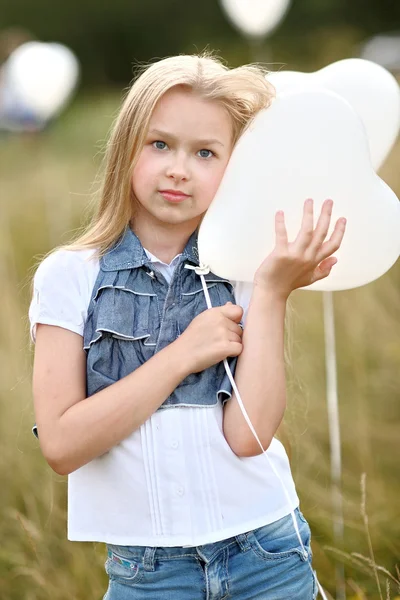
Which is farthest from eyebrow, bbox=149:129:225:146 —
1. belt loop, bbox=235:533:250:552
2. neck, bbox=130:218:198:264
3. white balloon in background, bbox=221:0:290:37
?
white balloon in background, bbox=221:0:290:37

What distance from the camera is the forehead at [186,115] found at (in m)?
1.27

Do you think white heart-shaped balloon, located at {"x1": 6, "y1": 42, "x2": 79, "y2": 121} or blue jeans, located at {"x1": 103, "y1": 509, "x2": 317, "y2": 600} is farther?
white heart-shaped balloon, located at {"x1": 6, "y1": 42, "x2": 79, "y2": 121}

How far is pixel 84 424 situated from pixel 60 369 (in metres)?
0.08

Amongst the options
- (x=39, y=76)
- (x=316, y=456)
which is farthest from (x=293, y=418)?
(x=39, y=76)

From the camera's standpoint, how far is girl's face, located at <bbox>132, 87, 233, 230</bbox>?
1267 millimetres

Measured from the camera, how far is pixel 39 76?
349 centimetres

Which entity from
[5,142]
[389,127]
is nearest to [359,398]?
[389,127]

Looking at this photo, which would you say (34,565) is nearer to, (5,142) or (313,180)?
(313,180)

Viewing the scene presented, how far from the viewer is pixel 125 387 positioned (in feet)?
4.00

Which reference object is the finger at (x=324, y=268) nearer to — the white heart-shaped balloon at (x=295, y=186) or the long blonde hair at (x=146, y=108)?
the white heart-shaped balloon at (x=295, y=186)

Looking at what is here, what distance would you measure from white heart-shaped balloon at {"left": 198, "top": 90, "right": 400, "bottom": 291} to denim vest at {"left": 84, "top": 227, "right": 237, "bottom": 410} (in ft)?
0.20

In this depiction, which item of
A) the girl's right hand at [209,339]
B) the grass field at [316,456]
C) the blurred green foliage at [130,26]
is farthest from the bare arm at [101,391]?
the blurred green foliage at [130,26]

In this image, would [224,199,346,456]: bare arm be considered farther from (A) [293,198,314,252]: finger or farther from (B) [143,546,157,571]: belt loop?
(B) [143,546,157,571]: belt loop

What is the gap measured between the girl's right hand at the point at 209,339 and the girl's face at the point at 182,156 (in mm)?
147
